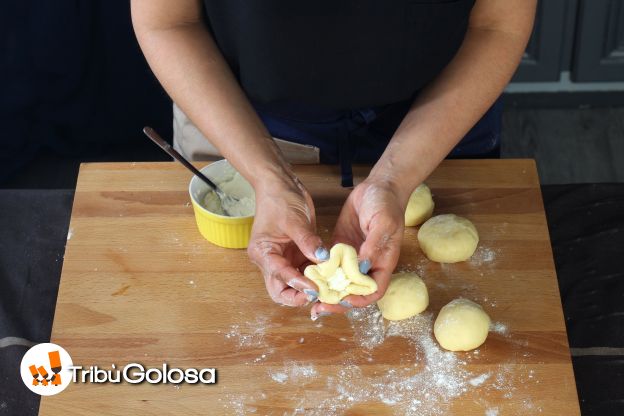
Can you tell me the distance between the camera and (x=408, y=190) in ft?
4.67

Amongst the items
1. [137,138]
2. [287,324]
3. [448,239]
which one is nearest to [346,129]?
[448,239]

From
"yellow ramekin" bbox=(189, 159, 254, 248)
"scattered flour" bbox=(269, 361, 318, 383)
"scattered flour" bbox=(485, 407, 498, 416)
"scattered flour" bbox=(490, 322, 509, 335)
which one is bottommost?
"scattered flour" bbox=(485, 407, 498, 416)

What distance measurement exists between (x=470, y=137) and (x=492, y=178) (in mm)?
122

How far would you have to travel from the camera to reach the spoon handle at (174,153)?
4.84ft

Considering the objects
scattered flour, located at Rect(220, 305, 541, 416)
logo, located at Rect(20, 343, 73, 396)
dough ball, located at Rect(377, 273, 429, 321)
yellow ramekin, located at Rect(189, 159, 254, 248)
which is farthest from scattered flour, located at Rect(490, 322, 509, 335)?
logo, located at Rect(20, 343, 73, 396)

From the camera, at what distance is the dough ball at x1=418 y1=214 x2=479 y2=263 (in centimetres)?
144

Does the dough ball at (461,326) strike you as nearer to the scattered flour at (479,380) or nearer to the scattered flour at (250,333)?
the scattered flour at (479,380)

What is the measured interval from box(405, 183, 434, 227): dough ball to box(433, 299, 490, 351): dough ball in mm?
224

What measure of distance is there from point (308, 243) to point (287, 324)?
0.53 ft

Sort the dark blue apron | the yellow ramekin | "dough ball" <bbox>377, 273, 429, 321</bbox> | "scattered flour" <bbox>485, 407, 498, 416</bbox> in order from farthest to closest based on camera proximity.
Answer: the dark blue apron, the yellow ramekin, "dough ball" <bbox>377, 273, 429, 321</bbox>, "scattered flour" <bbox>485, 407, 498, 416</bbox>

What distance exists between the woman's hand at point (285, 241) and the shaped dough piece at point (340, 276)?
0.02 m

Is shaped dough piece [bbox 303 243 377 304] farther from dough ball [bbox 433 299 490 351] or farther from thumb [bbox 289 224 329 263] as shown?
dough ball [bbox 433 299 490 351]

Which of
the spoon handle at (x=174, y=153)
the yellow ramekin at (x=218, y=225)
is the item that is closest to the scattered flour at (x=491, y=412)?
the yellow ramekin at (x=218, y=225)

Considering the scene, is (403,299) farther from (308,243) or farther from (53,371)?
(53,371)
